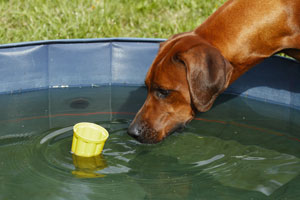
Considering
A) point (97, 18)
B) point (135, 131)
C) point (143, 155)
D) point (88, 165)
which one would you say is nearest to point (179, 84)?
point (135, 131)

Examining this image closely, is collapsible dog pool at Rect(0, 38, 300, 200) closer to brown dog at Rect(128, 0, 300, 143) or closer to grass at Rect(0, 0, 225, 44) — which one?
brown dog at Rect(128, 0, 300, 143)

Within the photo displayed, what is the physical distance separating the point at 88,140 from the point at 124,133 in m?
0.83

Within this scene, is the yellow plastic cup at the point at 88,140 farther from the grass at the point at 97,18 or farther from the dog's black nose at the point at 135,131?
the grass at the point at 97,18

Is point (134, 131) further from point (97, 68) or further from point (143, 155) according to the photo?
point (97, 68)

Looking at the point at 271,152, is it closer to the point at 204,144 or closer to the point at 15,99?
the point at 204,144

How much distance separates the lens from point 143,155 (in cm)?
447

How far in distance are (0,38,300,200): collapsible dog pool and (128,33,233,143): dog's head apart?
15.9 inches

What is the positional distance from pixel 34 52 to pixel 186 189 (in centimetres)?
286

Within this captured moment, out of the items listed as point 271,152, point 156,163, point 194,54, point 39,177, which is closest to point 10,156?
point 39,177

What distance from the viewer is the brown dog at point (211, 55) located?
3.82m

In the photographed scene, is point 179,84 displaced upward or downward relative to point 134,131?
upward

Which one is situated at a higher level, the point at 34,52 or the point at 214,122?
the point at 34,52

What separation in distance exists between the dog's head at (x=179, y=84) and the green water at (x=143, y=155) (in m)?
0.39

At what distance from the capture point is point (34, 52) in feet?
19.2
